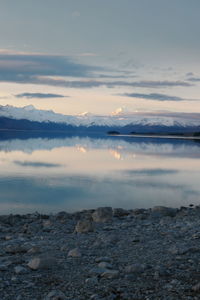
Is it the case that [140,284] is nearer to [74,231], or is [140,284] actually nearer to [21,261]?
[21,261]

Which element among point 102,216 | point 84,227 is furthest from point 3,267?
point 102,216

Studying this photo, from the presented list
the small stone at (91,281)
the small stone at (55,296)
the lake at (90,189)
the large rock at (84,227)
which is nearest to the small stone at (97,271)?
the small stone at (91,281)

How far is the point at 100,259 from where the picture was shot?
895 centimetres

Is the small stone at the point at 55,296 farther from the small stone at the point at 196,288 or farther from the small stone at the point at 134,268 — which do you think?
the small stone at the point at 196,288

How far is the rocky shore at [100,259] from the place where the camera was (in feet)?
23.2

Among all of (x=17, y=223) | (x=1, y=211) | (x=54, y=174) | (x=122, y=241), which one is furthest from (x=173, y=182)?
(x=122, y=241)

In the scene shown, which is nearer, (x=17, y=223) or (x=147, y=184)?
(x=17, y=223)

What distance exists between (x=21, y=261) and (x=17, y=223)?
5.50m

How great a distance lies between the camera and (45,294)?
695 centimetres

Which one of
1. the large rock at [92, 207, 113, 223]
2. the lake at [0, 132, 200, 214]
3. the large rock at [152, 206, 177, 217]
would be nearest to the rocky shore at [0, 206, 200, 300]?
the large rock at [92, 207, 113, 223]

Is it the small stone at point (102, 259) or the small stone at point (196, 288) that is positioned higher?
the small stone at point (196, 288)

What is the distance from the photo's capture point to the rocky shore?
7066 millimetres

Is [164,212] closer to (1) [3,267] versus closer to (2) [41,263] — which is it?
(2) [41,263]

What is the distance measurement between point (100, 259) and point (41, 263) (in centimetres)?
138
